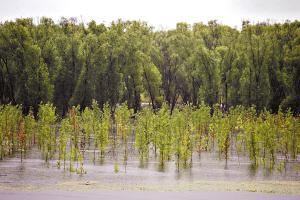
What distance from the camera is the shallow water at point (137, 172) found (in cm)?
2636

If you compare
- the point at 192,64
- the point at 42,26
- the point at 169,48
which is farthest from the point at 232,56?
the point at 42,26

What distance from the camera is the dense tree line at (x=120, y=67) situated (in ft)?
232

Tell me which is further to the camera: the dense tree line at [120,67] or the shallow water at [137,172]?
the dense tree line at [120,67]

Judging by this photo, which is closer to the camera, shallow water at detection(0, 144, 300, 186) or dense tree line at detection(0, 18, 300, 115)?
shallow water at detection(0, 144, 300, 186)

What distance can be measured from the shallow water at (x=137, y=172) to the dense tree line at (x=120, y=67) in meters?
38.0

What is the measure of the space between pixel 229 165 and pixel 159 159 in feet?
12.7

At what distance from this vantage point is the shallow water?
86.5 feet

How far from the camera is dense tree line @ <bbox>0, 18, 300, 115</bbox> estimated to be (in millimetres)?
70562

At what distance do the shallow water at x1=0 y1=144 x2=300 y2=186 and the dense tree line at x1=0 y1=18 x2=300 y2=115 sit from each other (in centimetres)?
3803

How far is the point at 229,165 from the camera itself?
31875mm

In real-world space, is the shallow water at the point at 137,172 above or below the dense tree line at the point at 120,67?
below

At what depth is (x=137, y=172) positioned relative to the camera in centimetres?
2855

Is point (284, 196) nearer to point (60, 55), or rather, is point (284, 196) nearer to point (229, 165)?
point (229, 165)

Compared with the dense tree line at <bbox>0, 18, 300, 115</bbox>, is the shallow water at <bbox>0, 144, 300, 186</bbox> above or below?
below
